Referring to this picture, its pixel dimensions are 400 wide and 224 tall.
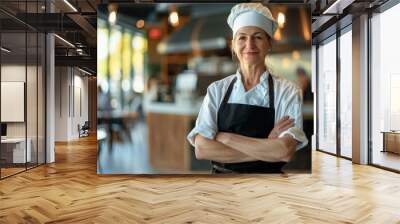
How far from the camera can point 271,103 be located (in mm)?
5582

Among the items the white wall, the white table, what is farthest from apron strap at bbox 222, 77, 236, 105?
the white wall

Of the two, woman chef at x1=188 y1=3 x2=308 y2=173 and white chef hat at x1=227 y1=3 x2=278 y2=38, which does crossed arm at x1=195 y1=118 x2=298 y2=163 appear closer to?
woman chef at x1=188 y1=3 x2=308 y2=173

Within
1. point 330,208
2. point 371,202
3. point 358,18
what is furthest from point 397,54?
point 330,208

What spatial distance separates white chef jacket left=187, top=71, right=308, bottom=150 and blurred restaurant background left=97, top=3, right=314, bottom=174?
115 millimetres

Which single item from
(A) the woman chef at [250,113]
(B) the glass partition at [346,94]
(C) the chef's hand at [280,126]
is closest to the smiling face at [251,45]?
(A) the woman chef at [250,113]

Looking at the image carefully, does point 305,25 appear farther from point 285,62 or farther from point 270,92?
point 270,92

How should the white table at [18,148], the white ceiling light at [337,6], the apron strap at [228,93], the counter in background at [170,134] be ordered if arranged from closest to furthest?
the apron strap at [228,93] < the counter in background at [170,134] < the white ceiling light at [337,6] < the white table at [18,148]

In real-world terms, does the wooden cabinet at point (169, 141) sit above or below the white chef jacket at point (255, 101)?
below

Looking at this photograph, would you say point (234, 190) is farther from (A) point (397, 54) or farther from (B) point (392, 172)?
(A) point (397, 54)

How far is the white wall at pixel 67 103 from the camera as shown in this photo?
607 inches

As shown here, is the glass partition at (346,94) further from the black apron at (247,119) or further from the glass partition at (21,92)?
the glass partition at (21,92)

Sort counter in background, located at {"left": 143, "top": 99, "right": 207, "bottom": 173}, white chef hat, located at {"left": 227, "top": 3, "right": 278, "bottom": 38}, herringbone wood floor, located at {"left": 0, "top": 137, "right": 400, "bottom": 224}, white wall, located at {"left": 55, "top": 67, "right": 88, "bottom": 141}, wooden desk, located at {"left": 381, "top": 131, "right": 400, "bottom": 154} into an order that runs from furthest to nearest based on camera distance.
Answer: white wall, located at {"left": 55, "top": 67, "right": 88, "bottom": 141}, wooden desk, located at {"left": 381, "top": 131, "right": 400, "bottom": 154}, counter in background, located at {"left": 143, "top": 99, "right": 207, "bottom": 173}, white chef hat, located at {"left": 227, "top": 3, "right": 278, "bottom": 38}, herringbone wood floor, located at {"left": 0, "top": 137, "right": 400, "bottom": 224}

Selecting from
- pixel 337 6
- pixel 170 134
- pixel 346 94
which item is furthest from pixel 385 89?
pixel 170 134

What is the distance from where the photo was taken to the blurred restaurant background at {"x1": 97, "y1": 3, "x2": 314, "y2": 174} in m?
5.91
